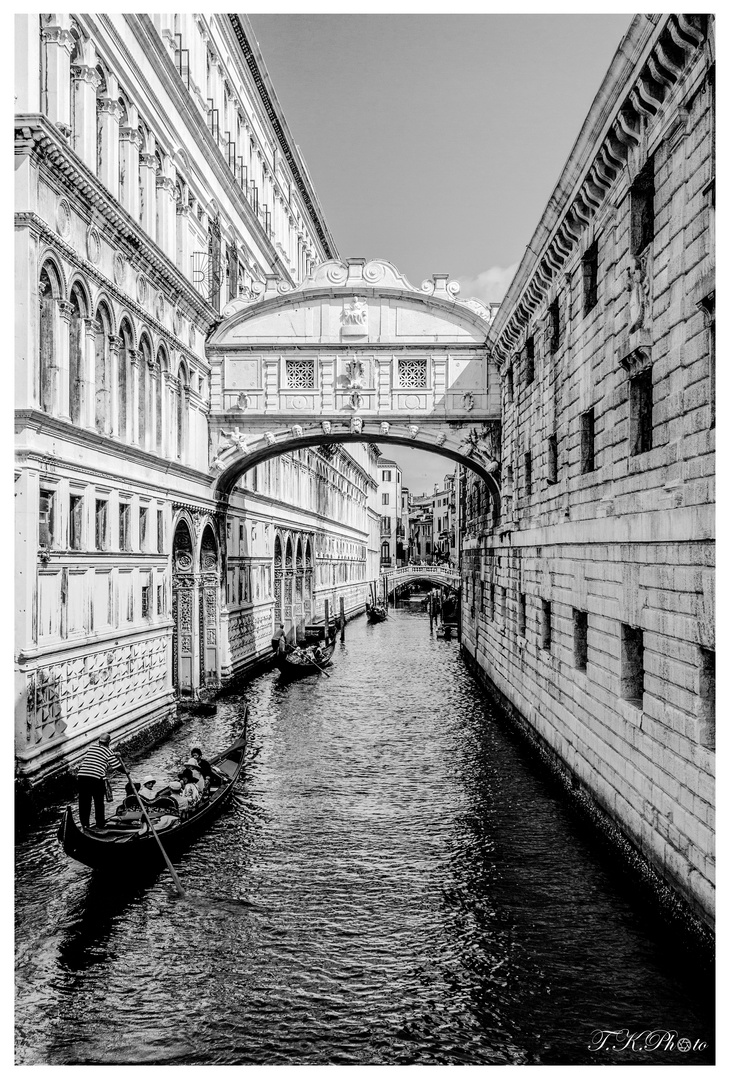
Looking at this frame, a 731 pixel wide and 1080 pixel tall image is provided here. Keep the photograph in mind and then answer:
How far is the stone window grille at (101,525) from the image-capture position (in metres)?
13.6

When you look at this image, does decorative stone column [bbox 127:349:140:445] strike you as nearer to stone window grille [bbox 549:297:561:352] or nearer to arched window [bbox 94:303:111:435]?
arched window [bbox 94:303:111:435]

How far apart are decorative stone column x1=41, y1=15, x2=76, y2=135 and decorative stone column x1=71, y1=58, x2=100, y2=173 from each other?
1.36 feet

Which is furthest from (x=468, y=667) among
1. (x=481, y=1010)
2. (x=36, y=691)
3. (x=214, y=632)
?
(x=481, y=1010)

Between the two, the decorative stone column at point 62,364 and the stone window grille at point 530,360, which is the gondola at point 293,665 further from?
the decorative stone column at point 62,364

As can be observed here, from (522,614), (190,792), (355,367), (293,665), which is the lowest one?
(293,665)

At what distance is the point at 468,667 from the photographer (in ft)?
94.8

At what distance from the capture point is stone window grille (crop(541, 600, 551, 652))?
15.3 metres

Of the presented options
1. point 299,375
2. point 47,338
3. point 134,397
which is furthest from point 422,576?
point 47,338

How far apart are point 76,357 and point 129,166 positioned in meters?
4.52

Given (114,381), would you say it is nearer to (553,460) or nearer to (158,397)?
(158,397)

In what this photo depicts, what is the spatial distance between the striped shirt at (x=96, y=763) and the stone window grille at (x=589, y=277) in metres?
8.75

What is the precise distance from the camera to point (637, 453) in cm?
971

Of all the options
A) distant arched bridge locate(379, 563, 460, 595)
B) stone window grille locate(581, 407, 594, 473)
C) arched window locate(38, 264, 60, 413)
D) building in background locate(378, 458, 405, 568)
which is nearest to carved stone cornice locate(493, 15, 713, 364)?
stone window grille locate(581, 407, 594, 473)

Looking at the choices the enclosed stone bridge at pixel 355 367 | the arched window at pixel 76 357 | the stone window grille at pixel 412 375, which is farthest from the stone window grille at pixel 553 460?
the arched window at pixel 76 357
